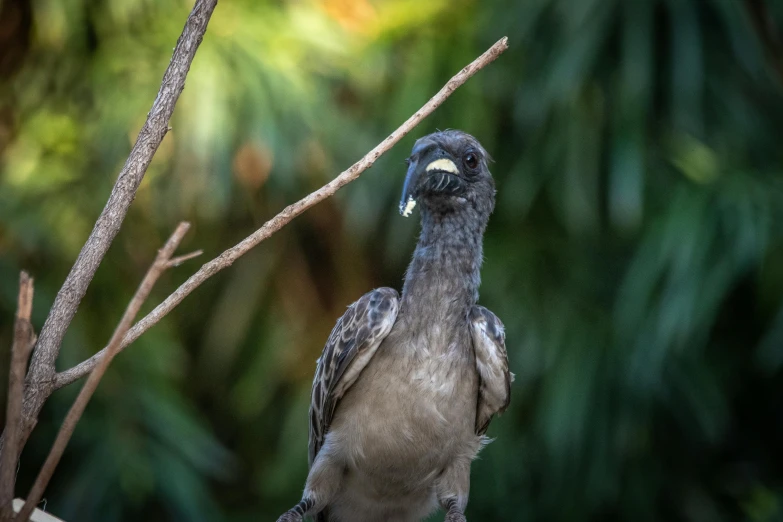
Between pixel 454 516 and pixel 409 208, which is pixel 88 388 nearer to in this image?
pixel 409 208

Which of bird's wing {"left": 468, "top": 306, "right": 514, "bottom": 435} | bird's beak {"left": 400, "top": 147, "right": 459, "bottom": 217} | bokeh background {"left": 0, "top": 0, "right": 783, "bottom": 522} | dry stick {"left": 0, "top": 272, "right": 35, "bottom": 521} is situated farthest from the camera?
bokeh background {"left": 0, "top": 0, "right": 783, "bottom": 522}

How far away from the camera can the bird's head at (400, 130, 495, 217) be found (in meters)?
2.09

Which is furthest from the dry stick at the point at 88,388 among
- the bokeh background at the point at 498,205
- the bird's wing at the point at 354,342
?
the bokeh background at the point at 498,205

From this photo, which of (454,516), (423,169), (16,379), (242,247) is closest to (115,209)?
(242,247)

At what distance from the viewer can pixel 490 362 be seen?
217cm

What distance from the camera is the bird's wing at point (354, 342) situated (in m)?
2.12

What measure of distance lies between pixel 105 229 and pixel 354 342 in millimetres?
1045

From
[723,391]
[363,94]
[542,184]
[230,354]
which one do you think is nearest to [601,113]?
[542,184]

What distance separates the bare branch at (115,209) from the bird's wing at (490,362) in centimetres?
117

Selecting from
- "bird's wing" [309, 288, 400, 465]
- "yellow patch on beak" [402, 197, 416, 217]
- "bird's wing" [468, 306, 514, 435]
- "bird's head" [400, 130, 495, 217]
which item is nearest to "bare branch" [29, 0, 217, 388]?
"yellow patch on beak" [402, 197, 416, 217]

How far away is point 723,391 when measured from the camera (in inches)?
157

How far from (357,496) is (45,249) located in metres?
2.06

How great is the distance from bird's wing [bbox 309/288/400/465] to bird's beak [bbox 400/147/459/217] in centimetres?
23

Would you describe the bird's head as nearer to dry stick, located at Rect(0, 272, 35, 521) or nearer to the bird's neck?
the bird's neck
